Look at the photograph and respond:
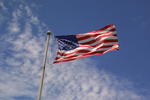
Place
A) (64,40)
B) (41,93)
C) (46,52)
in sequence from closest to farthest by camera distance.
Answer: (41,93) → (46,52) → (64,40)

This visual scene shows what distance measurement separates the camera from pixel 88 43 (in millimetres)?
22266

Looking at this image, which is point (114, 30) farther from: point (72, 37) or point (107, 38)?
point (72, 37)

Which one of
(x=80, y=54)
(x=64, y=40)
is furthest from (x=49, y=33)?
(x=80, y=54)

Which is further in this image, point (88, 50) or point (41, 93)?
point (88, 50)

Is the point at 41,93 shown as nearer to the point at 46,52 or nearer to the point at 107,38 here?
the point at 46,52

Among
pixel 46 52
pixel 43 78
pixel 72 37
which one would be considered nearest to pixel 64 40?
pixel 72 37

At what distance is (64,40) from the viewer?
2219cm

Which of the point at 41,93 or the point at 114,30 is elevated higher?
the point at 114,30

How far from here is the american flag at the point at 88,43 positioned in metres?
21.4

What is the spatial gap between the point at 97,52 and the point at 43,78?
4.67 m

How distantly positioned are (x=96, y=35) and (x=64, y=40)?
8.49 ft

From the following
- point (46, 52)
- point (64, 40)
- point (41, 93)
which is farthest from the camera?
point (64, 40)

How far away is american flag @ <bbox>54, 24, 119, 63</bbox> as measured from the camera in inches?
841

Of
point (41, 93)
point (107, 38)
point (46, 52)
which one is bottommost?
point (41, 93)
